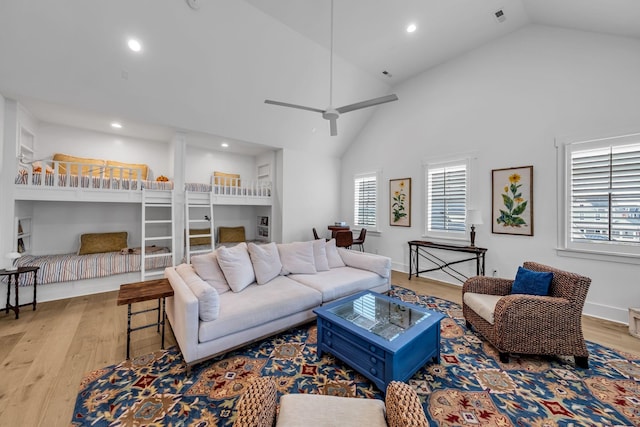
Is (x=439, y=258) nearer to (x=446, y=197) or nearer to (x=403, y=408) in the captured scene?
(x=446, y=197)

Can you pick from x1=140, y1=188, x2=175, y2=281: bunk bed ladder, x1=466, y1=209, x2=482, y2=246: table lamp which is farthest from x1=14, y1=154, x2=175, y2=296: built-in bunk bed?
x1=466, y1=209, x2=482, y2=246: table lamp

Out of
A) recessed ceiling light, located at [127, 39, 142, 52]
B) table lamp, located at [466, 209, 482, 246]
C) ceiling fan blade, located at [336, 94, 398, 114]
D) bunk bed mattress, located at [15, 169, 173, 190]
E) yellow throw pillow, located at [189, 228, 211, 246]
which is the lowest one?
yellow throw pillow, located at [189, 228, 211, 246]

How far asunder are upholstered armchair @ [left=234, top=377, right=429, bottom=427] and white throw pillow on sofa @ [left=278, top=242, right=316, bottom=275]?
223 centimetres

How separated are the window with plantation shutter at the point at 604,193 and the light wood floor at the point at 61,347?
43.1 inches

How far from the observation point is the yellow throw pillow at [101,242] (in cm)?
445

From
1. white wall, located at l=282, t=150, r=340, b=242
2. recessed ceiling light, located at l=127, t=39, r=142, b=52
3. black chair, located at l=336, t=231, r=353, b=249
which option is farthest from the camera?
white wall, located at l=282, t=150, r=340, b=242

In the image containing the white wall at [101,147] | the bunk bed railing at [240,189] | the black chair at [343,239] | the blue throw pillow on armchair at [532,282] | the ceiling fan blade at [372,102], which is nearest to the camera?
the blue throw pillow on armchair at [532,282]

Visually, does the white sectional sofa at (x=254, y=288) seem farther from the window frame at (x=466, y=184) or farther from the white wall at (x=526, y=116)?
the white wall at (x=526, y=116)

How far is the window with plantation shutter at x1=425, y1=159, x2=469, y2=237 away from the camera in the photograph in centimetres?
446

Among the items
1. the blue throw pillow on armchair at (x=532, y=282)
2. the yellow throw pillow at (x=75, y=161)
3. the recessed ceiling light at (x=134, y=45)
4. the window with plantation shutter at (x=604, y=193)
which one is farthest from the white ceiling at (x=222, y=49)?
the blue throw pillow on armchair at (x=532, y=282)

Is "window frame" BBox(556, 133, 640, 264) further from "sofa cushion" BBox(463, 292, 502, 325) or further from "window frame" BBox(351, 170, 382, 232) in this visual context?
"window frame" BBox(351, 170, 382, 232)

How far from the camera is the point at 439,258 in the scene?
4746 millimetres

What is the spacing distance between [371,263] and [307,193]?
2.97 m

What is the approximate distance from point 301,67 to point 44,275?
16.7 feet
